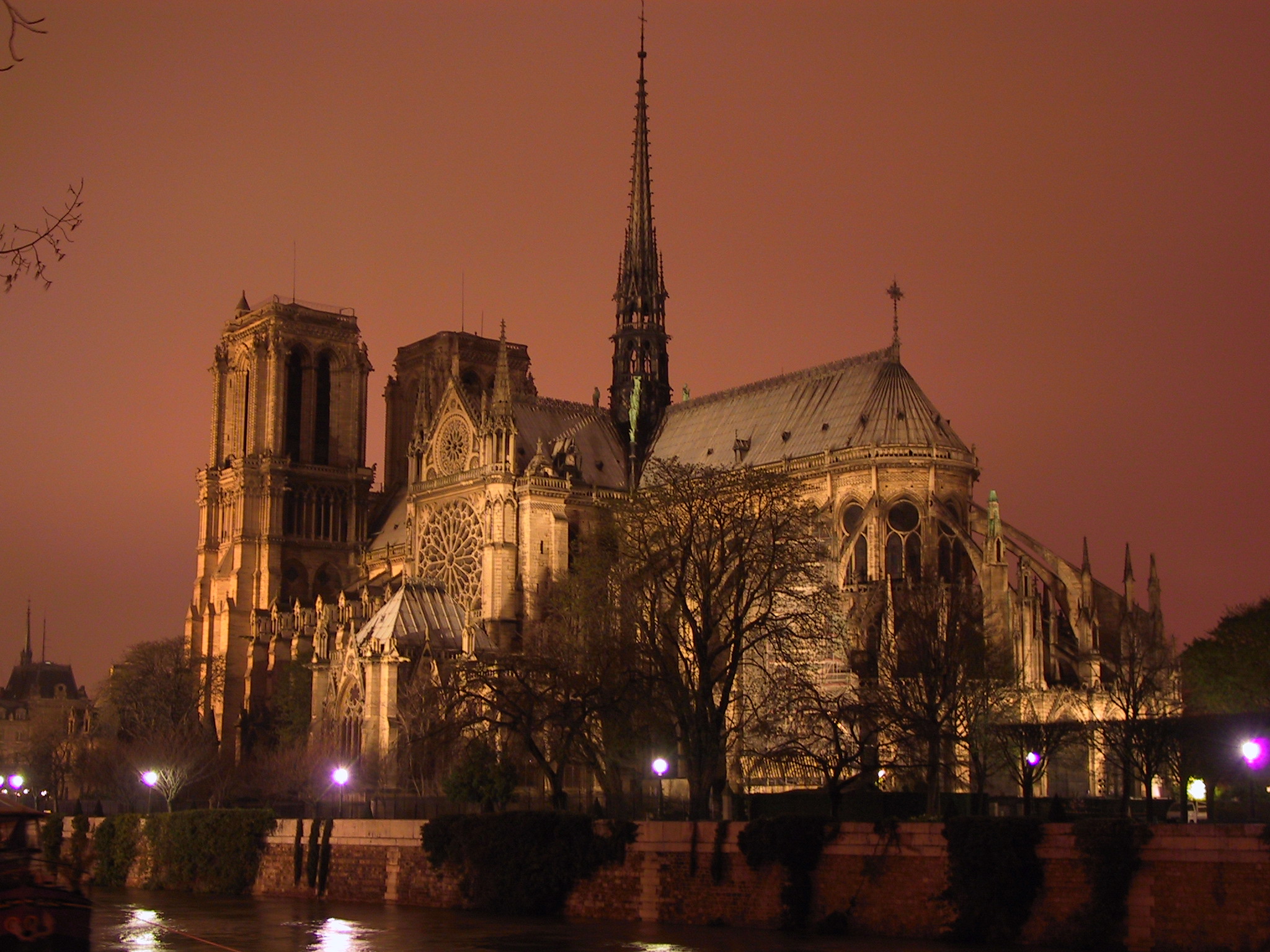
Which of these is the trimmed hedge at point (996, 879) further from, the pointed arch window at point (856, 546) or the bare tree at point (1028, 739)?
the pointed arch window at point (856, 546)

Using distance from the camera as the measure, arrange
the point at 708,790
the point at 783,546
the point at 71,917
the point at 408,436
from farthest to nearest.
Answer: the point at 408,436 < the point at 783,546 < the point at 708,790 < the point at 71,917

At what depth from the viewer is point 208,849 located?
199ft

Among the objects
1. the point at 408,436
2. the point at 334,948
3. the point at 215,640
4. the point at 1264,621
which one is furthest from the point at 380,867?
the point at 408,436

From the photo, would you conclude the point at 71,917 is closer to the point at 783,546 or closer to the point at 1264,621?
the point at 783,546

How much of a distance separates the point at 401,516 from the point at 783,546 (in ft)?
198

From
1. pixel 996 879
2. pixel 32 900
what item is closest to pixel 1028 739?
pixel 996 879

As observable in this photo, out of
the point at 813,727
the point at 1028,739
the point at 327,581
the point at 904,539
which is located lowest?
the point at 1028,739

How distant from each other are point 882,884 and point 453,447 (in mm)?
54042

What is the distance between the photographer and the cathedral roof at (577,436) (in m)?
90.6

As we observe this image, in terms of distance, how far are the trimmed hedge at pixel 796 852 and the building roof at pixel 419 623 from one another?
123 feet

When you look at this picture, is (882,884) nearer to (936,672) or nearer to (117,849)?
(936,672)

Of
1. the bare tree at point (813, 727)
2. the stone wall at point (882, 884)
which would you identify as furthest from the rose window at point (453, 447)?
the stone wall at point (882, 884)

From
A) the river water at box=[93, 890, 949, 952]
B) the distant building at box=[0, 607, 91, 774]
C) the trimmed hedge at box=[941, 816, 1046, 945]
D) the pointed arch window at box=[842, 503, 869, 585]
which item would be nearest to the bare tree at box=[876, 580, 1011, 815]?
the pointed arch window at box=[842, 503, 869, 585]

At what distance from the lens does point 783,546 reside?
5594 centimetres
